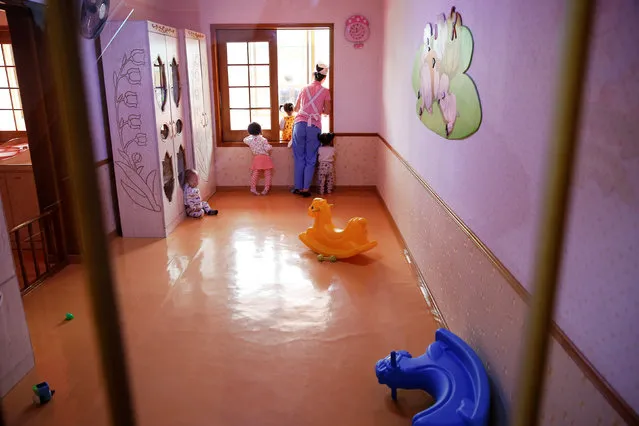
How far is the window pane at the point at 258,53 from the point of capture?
205 inches

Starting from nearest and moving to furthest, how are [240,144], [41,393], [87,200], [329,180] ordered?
[87,200] < [41,393] < [329,180] < [240,144]

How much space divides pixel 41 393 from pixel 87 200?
77.4 inches

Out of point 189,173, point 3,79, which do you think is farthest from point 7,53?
point 189,173

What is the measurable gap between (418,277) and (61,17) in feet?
9.73

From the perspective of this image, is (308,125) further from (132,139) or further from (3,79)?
(3,79)

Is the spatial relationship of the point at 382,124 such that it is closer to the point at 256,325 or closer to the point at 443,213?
the point at 443,213

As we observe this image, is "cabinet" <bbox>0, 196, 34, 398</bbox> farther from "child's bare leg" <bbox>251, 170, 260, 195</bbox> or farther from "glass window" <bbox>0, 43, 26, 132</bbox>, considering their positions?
"child's bare leg" <bbox>251, 170, 260, 195</bbox>

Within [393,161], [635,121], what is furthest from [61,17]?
[393,161]

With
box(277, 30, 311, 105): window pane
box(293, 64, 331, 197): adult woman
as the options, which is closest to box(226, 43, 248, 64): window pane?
box(293, 64, 331, 197): adult woman

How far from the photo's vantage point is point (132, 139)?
3.68m

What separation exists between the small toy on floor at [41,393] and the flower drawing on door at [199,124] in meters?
3.07

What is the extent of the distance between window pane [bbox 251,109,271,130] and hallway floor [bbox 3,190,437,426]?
2.01m

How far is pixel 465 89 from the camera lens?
216 centimetres

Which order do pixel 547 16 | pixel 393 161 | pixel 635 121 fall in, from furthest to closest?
pixel 393 161 → pixel 547 16 → pixel 635 121
